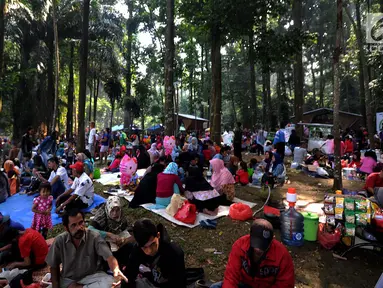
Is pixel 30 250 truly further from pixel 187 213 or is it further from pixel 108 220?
pixel 187 213

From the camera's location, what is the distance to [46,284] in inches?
129

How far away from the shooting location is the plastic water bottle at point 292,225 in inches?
174

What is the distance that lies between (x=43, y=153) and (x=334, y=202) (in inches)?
360

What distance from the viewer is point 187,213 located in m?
5.56

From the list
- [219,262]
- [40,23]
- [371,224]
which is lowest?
[219,262]

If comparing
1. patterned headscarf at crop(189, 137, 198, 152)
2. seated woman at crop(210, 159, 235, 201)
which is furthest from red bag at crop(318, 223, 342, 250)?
patterned headscarf at crop(189, 137, 198, 152)

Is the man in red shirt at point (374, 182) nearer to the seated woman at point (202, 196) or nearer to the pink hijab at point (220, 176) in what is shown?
the pink hijab at point (220, 176)

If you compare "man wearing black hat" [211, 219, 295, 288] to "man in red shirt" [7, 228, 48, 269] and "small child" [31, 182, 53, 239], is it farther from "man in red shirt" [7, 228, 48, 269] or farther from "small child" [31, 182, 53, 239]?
"small child" [31, 182, 53, 239]

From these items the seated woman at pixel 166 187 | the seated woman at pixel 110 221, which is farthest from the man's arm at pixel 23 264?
the seated woman at pixel 166 187

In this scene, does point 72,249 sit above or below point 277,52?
below

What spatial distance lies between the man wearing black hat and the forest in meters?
5.67

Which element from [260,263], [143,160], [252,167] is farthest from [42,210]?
[252,167]

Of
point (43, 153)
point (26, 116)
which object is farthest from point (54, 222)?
point (26, 116)

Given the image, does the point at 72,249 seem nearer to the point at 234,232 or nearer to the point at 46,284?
the point at 46,284
